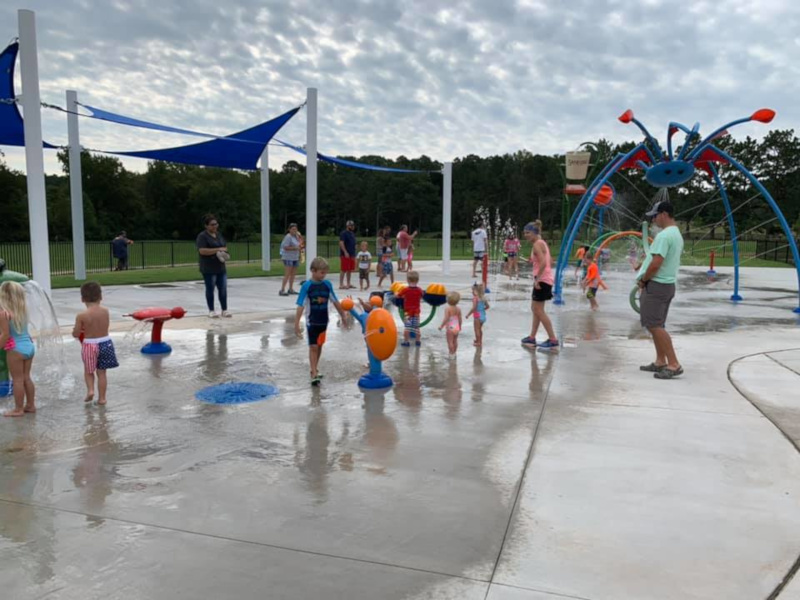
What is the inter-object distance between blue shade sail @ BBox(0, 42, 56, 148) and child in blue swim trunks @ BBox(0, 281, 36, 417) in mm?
6283

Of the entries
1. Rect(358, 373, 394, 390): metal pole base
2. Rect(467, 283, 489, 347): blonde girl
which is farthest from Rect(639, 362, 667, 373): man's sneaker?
Rect(358, 373, 394, 390): metal pole base

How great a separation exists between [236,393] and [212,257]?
4.47 meters

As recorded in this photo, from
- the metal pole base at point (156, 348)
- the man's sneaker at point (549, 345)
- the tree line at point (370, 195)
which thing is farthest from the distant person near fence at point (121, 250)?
the tree line at point (370, 195)

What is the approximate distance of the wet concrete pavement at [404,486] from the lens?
2.91 meters

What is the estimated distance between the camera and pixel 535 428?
5059 mm

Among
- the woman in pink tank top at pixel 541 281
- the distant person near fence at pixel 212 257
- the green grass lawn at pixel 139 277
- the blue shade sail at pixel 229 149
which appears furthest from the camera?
the green grass lawn at pixel 139 277

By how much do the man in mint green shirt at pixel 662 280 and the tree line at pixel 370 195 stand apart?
1425 inches

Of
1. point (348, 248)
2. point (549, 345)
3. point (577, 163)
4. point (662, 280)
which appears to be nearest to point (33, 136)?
point (348, 248)

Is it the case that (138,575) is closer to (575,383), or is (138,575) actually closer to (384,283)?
(575,383)

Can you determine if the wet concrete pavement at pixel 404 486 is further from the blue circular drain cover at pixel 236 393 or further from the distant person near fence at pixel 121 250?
the distant person near fence at pixel 121 250

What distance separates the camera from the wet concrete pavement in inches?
115

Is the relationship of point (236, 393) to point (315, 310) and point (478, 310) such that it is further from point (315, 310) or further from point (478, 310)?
point (478, 310)

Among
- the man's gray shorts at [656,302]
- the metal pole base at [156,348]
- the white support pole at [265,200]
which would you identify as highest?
the white support pole at [265,200]

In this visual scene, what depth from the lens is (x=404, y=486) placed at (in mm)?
3910
